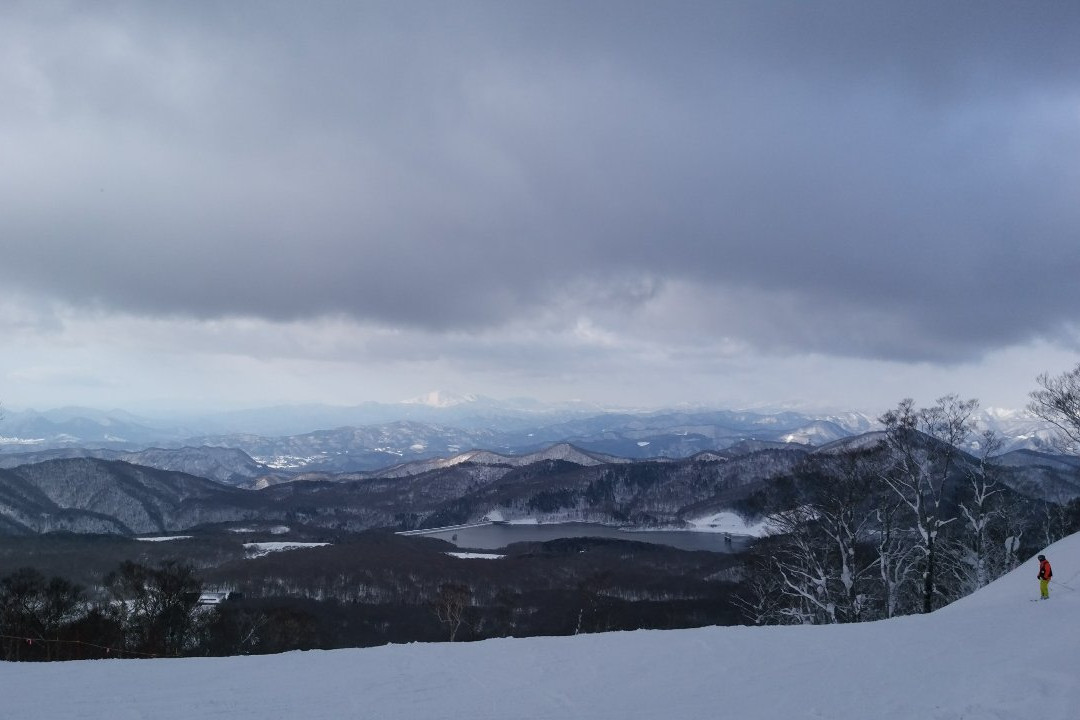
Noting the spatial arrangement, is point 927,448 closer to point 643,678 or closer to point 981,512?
point 981,512

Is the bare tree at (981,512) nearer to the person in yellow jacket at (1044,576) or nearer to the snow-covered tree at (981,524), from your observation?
the snow-covered tree at (981,524)

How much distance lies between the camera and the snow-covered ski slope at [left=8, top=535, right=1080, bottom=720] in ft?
43.1

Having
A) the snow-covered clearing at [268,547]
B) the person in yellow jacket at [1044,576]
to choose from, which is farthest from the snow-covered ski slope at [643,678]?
the snow-covered clearing at [268,547]

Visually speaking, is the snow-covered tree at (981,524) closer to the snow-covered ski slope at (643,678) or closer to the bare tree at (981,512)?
the bare tree at (981,512)

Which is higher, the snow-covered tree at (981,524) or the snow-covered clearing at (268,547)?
the snow-covered tree at (981,524)

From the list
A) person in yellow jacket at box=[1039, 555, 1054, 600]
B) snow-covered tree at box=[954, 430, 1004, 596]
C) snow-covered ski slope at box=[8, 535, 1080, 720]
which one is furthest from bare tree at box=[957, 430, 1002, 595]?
snow-covered ski slope at box=[8, 535, 1080, 720]

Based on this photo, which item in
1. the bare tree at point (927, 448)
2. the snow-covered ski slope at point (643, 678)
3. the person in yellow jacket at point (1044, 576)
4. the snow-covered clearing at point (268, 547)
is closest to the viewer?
the snow-covered ski slope at point (643, 678)

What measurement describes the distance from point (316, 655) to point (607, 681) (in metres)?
9.85

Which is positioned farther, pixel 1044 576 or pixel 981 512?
pixel 981 512

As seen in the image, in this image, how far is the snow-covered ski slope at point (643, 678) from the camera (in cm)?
1313

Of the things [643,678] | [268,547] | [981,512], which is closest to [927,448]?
[981,512]

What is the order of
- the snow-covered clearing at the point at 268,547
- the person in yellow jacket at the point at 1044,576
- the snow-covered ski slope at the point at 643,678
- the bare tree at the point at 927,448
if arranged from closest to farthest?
the snow-covered ski slope at the point at 643,678
the person in yellow jacket at the point at 1044,576
the bare tree at the point at 927,448
the snow-covered clearing at the point at 268,547

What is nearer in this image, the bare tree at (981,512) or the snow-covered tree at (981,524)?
the bare tree at (981,512)

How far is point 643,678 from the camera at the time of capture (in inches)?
643
